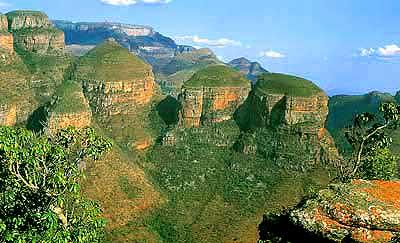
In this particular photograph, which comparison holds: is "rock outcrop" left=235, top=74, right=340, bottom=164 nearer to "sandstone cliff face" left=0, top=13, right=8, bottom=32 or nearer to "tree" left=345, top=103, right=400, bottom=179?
"tree" left=345, top=103, right=400, bottom=179

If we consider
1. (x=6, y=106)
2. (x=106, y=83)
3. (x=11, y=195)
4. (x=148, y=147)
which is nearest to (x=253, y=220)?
(x=148, y=147)

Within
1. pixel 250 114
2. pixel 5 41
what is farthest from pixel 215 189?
pixel 5 41

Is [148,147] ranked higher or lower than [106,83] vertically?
lower

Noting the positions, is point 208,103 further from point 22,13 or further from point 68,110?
point 22,13

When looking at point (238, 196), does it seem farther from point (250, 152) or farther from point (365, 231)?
point (365, 231)

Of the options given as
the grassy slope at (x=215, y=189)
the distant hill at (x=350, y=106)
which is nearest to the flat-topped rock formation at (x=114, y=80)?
the grassy slope at (x=215, y=189)

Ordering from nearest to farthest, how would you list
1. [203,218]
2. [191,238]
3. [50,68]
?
[191,238] < [203,218] < [50,68]

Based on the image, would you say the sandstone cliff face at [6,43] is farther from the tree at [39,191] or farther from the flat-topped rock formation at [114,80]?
the tree at [39,191]

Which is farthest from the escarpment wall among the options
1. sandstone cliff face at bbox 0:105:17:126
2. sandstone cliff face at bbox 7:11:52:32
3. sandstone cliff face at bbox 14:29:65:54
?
sandstone cliff face at bbox 7:11:52:32
